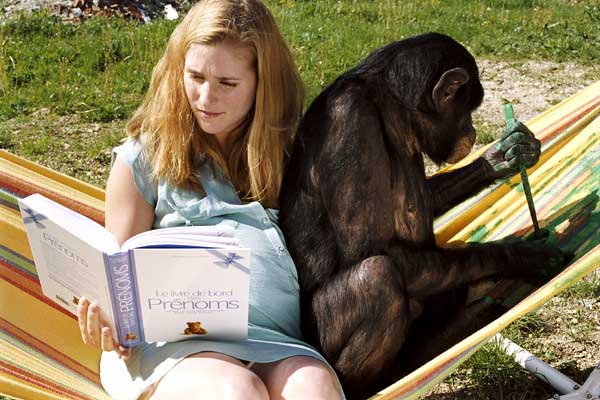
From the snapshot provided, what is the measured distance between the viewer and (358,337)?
2.62 m

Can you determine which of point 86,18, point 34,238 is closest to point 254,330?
point 34,238

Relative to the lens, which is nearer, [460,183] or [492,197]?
[460,183]

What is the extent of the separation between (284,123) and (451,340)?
946 millimetres

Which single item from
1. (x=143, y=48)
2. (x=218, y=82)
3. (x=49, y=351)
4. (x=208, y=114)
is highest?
(x=218, y=82)

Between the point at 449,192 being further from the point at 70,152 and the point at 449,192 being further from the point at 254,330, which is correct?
the point at 70,152

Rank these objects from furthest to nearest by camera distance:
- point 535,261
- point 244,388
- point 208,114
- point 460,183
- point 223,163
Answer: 1. point 460,183
2. point 535,261
3. point 223,163
4. point 208,114
5. point 244,388

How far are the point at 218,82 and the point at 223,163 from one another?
0.30 m

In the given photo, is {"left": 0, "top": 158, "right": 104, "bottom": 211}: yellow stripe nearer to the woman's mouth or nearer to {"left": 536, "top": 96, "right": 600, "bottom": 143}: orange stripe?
the woman's mouth

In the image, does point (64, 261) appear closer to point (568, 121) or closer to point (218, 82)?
point (218, 82)

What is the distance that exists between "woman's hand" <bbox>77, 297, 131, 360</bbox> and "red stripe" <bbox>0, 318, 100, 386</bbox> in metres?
0.43

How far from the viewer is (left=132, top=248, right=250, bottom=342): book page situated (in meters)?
2.25

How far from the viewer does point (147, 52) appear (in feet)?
22.7

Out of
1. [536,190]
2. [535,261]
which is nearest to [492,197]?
[536,190]

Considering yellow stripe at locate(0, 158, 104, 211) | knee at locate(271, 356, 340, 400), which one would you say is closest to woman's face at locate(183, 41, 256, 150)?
yellow stripe at locate(0, 158, 104, 211)
